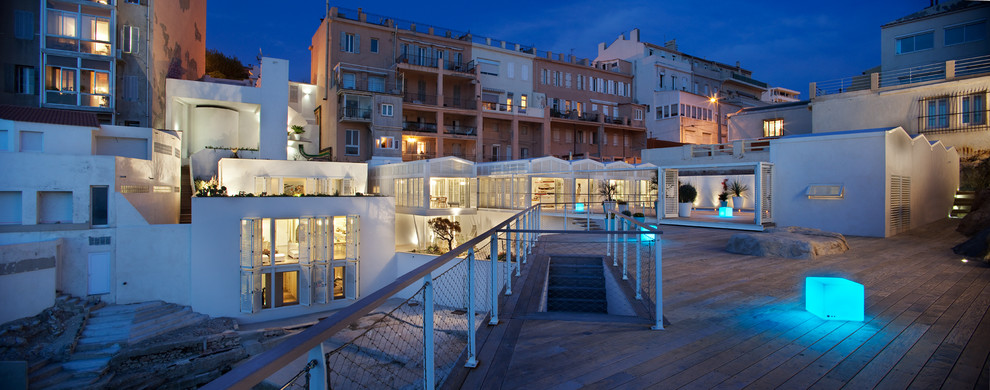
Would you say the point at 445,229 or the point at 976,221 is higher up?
the point at 976,221

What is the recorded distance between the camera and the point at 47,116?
1644cm

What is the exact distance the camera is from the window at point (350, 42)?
29981 millimetres

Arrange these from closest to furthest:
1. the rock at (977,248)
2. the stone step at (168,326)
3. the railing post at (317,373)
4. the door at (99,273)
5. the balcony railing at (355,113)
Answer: the railing post at (317,373) → the rock at (977,248) → the stone step at (168,326) → the door at (99,273) → the balcony railing at (355,113)

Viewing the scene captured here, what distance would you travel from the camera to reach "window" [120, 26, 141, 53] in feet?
68.8

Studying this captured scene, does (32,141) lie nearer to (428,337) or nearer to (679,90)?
(428,337)

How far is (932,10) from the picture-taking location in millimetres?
24828

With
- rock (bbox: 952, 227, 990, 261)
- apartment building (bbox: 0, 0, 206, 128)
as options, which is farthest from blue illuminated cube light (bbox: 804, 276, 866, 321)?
apartment building (bbox: 0, 0, 206, 128)

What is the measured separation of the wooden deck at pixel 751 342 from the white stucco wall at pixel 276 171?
60.3ft

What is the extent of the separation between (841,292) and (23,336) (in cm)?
1954

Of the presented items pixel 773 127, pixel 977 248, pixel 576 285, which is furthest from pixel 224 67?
pixel 977 248

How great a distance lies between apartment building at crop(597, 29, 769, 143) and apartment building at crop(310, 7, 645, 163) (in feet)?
5.86

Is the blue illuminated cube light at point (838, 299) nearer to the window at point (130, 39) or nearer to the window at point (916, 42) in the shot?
the window at point (130, 39)

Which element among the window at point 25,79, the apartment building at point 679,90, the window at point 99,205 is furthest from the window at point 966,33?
the window at point 25,79

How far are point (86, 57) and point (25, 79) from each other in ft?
8.60
